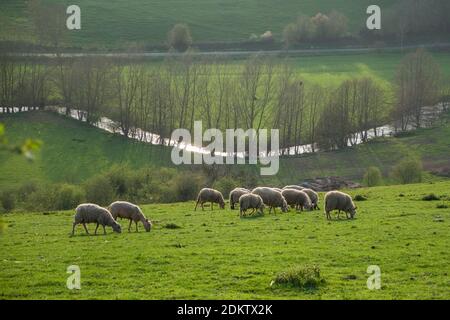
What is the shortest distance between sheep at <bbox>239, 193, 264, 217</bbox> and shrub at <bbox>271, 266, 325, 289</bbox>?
14.4 metres

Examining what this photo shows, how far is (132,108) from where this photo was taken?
93562 millimetres

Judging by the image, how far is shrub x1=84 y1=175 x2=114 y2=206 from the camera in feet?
174

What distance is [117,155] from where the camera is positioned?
83.4m

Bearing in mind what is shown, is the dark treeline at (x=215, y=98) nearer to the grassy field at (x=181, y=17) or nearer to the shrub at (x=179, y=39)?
the shrub at (x=179, y=39)

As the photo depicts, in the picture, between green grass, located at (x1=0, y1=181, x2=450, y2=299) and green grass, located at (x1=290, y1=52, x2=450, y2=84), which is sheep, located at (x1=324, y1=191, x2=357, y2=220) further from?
green grass, located at (x1=290, y1=52, x2=450, y2=84)

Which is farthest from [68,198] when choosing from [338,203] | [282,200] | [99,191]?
[338,203]

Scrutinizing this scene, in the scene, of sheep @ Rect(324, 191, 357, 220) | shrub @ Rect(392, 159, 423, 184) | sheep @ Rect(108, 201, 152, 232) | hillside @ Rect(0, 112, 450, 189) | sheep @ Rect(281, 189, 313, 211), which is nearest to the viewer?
sheep @ Rect(108, 201, 152, 232)

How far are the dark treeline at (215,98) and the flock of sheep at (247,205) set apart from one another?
49.1 meters

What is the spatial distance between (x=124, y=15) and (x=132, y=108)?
62.4m

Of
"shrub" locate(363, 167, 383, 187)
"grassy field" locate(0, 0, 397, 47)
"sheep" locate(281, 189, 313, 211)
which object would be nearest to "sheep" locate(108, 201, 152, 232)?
"sheep" locate(281, 189, 313, 211)

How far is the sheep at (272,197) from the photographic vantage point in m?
35.9
